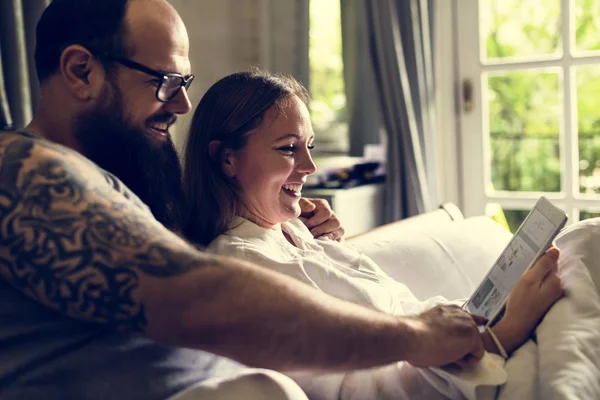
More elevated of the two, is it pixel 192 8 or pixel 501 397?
pixel 192 8

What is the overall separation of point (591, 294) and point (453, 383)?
37 cm

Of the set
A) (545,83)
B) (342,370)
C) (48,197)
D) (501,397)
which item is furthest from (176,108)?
(545,83)

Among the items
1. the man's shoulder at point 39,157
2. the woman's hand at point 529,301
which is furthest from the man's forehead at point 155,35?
the woman's hand at point 529,301

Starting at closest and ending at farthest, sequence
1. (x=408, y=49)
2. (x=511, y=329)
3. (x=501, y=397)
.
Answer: (x=501, y=397), (x=511, y=329), (x=408, y=49)

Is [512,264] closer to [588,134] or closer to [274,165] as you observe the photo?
[274,165]

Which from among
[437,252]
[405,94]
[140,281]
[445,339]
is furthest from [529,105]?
[140,281]

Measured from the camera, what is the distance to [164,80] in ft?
4.98

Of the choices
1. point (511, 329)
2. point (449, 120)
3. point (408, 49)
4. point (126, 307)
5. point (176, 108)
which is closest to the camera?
point (126, 307)

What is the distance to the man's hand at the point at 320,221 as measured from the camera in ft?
5.91

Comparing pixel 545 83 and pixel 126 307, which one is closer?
pixel 126 307

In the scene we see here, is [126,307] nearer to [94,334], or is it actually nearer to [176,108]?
[94,334]

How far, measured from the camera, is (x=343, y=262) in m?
1.62

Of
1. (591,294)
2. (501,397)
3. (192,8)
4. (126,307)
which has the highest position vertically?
(192,8)

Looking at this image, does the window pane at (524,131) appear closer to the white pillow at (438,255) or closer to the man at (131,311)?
the white pillow at (438,255)
